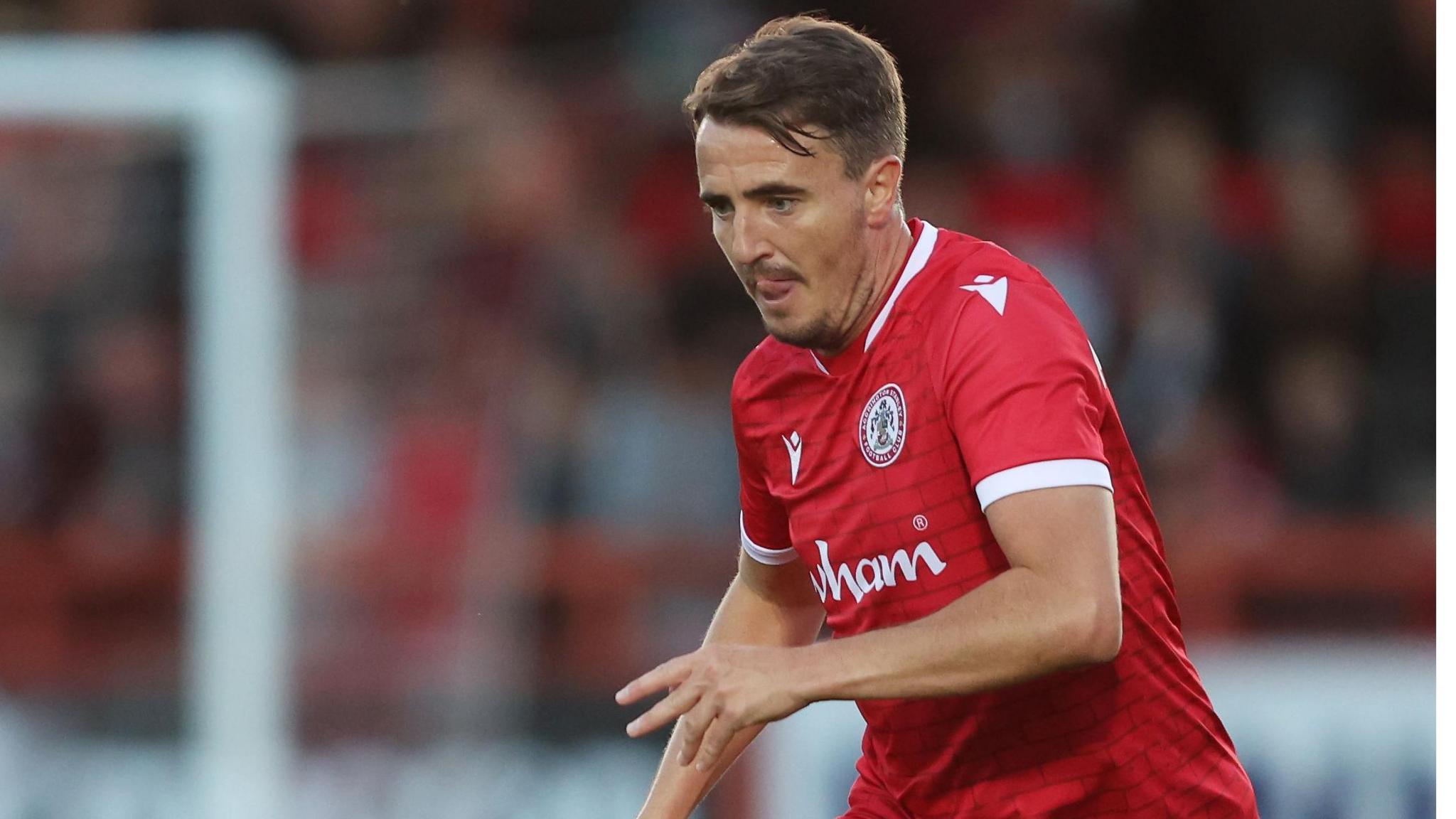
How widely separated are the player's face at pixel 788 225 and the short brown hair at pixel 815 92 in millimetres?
29

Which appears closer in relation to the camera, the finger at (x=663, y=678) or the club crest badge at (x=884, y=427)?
the finger at (x=663, y=678)

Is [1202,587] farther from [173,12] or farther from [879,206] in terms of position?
[173,12]

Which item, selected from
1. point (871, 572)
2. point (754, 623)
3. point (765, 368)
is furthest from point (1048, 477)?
point (754, 623)

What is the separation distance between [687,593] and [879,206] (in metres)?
4.39

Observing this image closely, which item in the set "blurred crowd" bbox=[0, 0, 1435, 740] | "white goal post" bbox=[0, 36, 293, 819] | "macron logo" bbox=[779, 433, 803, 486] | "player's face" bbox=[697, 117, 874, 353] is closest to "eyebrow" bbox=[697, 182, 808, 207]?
"player's face" bbox=[697, 117, 874, 353]

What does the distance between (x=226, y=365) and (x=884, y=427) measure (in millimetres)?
5035

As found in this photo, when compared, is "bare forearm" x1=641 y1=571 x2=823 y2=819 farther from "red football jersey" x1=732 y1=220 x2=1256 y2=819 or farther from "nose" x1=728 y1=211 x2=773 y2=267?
"nose" x1=728 y1=211 x2=773 y2=267

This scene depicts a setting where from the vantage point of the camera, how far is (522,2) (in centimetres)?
1010

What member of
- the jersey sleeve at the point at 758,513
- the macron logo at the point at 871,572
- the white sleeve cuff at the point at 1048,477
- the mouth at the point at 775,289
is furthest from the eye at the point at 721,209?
the white sleeve cuff at the point at 1048,477

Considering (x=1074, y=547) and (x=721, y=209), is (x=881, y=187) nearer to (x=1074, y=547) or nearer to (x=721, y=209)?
(x=721, y=209)

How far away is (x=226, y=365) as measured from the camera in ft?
24.9

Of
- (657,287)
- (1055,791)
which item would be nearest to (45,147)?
(657,287)

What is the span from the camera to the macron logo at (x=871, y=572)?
3129 mm

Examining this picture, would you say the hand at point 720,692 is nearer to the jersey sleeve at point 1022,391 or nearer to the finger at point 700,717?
the finger at point 700,717
